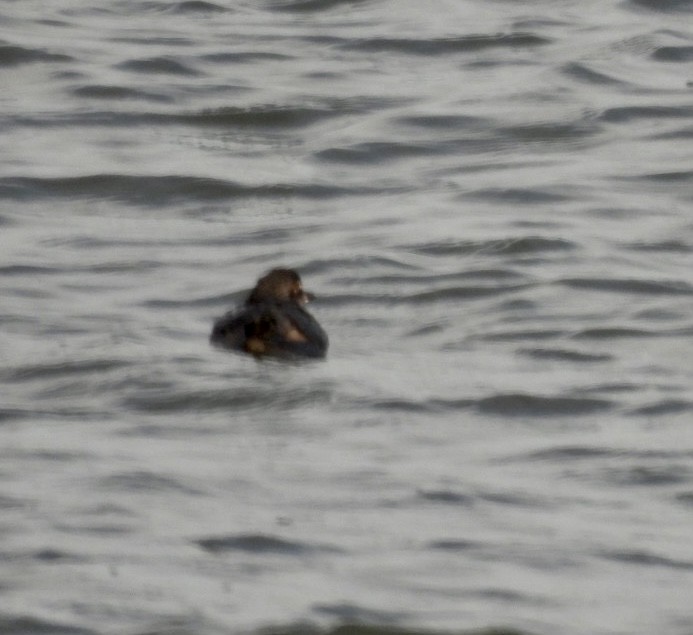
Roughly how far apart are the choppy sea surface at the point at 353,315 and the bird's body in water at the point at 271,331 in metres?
0.08

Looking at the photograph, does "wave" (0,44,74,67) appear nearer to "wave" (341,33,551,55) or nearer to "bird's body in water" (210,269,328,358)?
"wave" (341,33,551,55)

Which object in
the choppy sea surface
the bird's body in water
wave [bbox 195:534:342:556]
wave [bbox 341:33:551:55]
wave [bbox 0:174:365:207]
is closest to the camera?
the choppy sea surface

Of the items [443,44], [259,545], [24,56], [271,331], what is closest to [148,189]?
[24,56]

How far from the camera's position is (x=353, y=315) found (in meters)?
11.9

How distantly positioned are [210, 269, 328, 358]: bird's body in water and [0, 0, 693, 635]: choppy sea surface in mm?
85

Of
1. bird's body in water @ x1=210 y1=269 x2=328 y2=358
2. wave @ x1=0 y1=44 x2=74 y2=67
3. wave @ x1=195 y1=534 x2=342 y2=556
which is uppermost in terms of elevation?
wave @ x1=0 y1=44 x2=74 y2=67

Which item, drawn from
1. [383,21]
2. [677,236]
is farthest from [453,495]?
[383,21]

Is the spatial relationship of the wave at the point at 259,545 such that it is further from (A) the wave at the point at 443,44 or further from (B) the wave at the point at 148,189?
(A) the wave at the point at 443,44

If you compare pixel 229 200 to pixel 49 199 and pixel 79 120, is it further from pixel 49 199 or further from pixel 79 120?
pixel 79 120

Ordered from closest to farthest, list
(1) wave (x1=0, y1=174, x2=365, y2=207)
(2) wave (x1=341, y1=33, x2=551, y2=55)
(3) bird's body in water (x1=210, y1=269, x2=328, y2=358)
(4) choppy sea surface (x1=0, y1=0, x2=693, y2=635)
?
(4) choppy sea surface (x1=0, y1=0, x2=693, y2=635) < (3) bird's body in water (x1=210, y1=269, x2=328, y2=358) < (1) wave (x1=0, y1=174, x2=365, y2=207) < (2) wave (x1=341, y1=33, x2=551, y2=55)

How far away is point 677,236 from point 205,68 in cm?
566

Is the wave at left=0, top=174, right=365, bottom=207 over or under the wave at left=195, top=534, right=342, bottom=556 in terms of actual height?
over

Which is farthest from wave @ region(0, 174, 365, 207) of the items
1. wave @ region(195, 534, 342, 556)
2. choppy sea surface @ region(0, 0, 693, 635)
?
wave @ region(195, 534, 342, 556)

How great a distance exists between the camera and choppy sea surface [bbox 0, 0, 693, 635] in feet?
24.9
